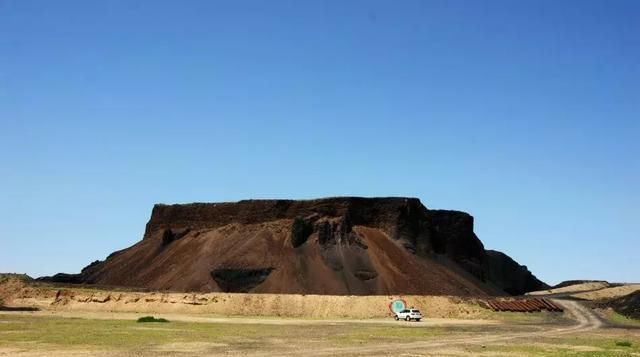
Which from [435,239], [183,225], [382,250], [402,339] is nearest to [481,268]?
[435,239]

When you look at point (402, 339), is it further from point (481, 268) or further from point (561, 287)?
point (561, 287)

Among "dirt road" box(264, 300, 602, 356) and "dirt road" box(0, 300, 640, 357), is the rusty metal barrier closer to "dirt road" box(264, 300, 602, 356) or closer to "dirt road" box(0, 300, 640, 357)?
"dirt road" box(264, 300, 602, 356)

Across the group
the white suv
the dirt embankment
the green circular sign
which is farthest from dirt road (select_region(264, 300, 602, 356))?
the green circular sign

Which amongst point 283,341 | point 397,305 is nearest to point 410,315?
point 397,305

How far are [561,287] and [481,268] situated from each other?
172ft

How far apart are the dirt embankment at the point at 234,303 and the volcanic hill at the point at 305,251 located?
7577mm

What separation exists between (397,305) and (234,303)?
17.8m

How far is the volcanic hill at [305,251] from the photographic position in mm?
87500

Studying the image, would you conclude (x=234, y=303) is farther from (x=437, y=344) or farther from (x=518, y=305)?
(x=437, y=344)

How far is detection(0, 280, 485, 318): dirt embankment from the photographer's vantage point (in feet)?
243

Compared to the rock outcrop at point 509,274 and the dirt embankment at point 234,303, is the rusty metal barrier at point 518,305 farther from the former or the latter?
the rock outcrop at point 509,274

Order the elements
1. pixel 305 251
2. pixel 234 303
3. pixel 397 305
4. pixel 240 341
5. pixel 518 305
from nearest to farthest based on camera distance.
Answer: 1. pixel 240 341
2. pixel 397 305
3. pixel 518 305
4. pixel 234 303
5. pixel 305 251

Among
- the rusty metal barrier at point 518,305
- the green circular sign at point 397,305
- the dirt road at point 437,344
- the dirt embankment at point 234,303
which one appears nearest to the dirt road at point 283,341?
the dirt road at point 437,344

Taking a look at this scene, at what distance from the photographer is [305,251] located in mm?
93250
